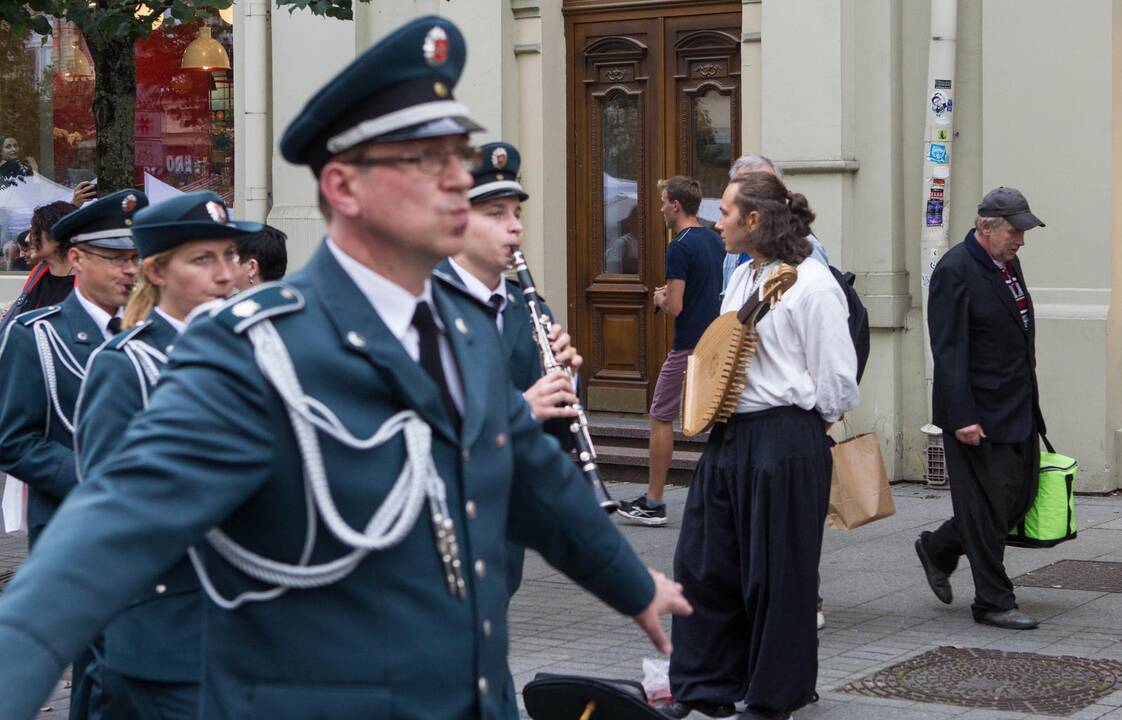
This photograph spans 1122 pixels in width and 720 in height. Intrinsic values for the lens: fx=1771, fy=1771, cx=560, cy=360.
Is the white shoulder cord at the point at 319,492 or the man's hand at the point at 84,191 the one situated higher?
the man's hand at the point at 84,191

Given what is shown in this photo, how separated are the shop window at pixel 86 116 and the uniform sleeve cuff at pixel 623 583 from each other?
40.9 feet

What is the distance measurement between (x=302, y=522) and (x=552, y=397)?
243 centimetres

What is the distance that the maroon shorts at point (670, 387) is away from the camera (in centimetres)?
1057

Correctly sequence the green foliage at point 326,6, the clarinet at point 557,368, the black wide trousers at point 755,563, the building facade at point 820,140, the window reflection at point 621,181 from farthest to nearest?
the window reflection at point 621,181
the building facade at point 820,140
the green foliage at point 326,6
the black wide trousers at point 755,563
the clarinet at point 557,368

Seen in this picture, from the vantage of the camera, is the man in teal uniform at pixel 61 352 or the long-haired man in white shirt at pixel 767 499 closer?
the man in teal uniform at pixel 61 352

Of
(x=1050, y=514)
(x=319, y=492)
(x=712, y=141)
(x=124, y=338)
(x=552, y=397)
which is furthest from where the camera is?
(x=712, y=141)

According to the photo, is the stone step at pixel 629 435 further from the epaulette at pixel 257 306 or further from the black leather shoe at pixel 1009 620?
the epaulette at pixel 257 306

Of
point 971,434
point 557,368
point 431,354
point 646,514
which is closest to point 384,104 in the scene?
point 431,354

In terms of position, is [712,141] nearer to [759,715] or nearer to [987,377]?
[987,377]

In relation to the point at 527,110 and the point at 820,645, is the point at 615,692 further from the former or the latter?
the point at 527,110

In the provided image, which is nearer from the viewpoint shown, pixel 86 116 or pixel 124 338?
pixel 124 338

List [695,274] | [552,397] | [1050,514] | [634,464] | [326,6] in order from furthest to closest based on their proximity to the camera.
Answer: [634,464]
[695,274]
[326,6]
[1050,514]
[552,397]

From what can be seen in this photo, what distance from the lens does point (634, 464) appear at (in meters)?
12.2

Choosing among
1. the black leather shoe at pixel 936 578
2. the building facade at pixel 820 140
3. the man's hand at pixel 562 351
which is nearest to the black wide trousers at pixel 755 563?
the man's hand at pixel 562 351
